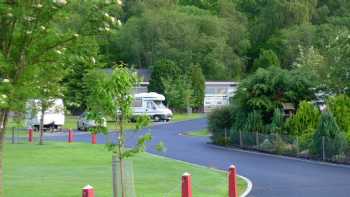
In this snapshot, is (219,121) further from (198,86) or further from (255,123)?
(198,86)

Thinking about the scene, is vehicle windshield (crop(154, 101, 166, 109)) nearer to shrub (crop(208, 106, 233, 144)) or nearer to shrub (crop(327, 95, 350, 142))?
shrub (crop(208, 106, 233, 144))

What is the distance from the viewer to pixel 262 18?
4013 inches

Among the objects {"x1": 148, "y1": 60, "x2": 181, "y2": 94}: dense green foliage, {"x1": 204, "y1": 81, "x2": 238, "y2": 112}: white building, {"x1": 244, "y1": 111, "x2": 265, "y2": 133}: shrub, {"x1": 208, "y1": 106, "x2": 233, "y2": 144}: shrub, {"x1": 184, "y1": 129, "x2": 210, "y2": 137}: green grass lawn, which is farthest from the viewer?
{"x1": 204, "y1": 81, "x2": 238, "y2": 112}: white building

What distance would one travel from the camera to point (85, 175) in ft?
72.3

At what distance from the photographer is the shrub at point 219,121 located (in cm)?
3669

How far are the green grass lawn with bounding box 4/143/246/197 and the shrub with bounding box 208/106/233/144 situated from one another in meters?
7.10

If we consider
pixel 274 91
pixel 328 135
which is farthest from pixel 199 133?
pixel 328 135

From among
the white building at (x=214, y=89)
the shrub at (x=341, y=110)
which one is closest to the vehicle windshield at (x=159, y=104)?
the white building at (x=214, y=89)

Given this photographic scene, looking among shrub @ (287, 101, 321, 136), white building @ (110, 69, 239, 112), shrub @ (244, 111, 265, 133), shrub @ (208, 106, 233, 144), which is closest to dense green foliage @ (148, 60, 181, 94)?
white building @ (110, 69, 239, 112)

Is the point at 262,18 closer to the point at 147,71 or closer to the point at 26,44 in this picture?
the point at 147,71

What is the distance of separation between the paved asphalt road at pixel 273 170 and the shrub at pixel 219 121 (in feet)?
2.42

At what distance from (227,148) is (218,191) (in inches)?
632

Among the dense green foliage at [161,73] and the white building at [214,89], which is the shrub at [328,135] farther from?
the white building at [214,89]

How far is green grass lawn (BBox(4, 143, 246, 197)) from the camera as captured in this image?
1820 centimetres
